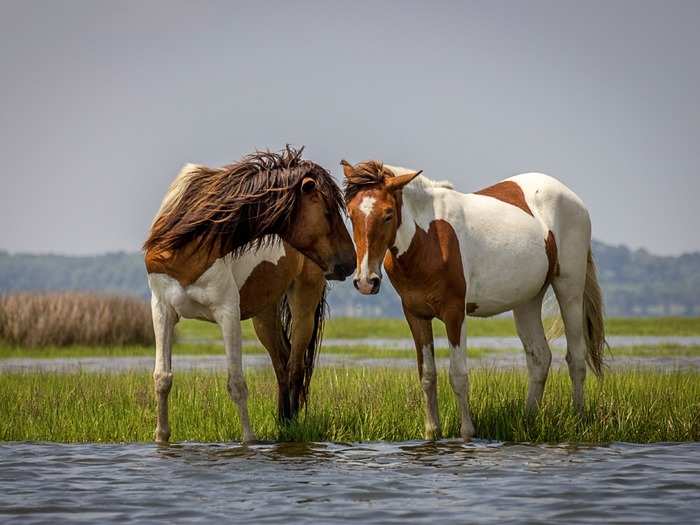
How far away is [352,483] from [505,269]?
3.27 metres

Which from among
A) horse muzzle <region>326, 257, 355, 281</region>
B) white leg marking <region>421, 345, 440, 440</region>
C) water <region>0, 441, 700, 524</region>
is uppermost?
horse muzzle <region>326, 257, 355, 281</region>

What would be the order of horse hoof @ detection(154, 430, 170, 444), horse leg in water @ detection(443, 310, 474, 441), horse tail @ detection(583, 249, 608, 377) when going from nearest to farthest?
horse leg in water @ detection(443, 310, 474, 441), horse hoof @ detection(154, 430, 170, 444), horse tail @ detection(583, 249, 608, 377)

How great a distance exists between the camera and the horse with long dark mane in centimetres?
964

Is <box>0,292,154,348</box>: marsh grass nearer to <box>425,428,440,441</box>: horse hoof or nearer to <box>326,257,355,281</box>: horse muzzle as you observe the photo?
<box>425,428,440,441</box>: horse hoof

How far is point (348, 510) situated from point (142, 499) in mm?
1455

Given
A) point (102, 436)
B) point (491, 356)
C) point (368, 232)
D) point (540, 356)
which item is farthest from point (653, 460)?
point (491, 356)

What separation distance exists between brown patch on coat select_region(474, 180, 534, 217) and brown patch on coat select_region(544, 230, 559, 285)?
34cm

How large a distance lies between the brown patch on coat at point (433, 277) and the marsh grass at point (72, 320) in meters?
18.5

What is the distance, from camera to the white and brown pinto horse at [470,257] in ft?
31.8

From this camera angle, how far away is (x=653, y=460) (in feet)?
30.3

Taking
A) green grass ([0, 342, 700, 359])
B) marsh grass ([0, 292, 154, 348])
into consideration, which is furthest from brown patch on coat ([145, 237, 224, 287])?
marsh grass ([0, 292, 154, 348])

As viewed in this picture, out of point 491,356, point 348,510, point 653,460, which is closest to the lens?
point 348,510

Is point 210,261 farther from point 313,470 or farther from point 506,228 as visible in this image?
point 506,228

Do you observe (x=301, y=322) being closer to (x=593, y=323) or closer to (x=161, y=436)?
(x=161, y=436)
